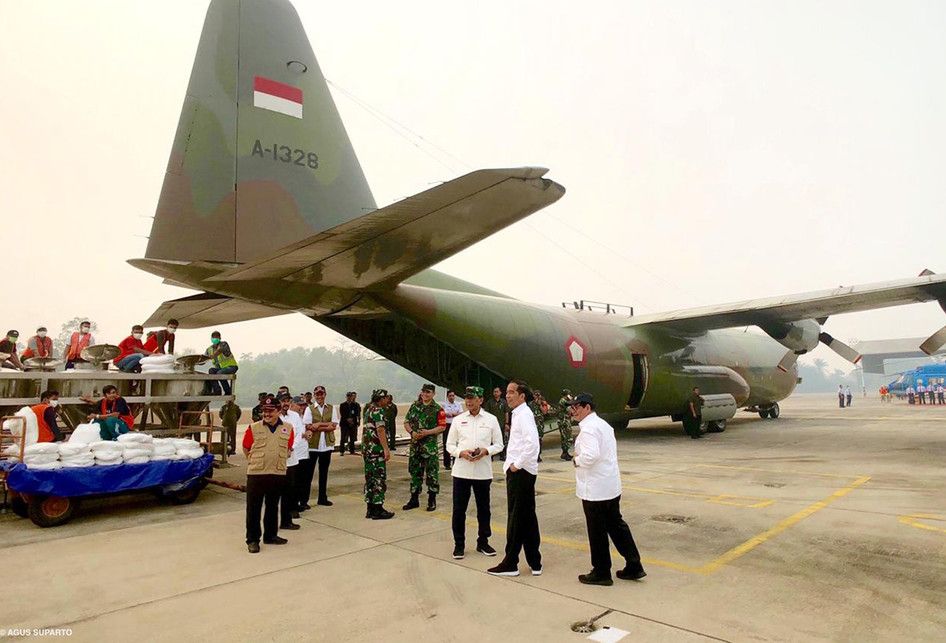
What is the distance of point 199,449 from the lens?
874 centimetres

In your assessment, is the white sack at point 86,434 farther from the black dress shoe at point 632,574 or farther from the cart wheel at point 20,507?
the black dress shoe at point 632,574

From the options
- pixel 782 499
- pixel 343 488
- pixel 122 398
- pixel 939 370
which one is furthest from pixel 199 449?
pixel 939 370

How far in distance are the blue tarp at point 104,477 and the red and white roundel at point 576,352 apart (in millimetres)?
9509

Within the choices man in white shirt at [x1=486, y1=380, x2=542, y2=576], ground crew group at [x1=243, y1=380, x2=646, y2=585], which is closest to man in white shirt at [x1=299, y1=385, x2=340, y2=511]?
ground crew group at [x1=243, y1=380, x2=646, y2=585]

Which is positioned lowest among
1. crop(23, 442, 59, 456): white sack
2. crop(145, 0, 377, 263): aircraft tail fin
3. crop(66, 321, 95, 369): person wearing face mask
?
crop(23, 442, 59, 456): white sack

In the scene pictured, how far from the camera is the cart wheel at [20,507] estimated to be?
7.75 meters

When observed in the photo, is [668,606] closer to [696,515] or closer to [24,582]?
[696,515]

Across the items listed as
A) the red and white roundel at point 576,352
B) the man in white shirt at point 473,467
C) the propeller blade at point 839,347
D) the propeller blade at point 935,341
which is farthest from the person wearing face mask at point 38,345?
the propeller blade at point 839,347

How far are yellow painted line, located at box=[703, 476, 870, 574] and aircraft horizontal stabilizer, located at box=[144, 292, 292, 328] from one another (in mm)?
8873

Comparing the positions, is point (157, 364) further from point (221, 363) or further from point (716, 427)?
point (716, 427)

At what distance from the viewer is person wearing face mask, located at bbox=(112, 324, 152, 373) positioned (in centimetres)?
1024

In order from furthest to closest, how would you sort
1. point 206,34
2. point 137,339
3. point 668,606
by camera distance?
point 137,339 → point 206,34 → point 668,606

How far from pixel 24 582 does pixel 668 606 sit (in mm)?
5866

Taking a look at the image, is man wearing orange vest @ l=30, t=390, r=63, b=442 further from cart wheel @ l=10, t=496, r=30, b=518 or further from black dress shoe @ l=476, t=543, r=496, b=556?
black dress shoe @ l=476, t=543, r=496, b=556
